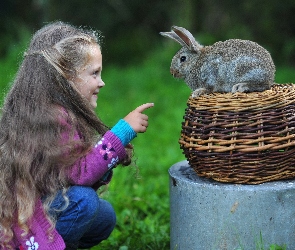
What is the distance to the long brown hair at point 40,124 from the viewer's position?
117 inches

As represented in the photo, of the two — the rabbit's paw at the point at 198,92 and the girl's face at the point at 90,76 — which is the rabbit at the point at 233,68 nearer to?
the rabbit's paw at the point at 198,92

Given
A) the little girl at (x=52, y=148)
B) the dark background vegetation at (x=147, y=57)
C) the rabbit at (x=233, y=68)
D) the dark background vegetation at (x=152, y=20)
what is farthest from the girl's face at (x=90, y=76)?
the dark background vegetation at (x=152, y=20)

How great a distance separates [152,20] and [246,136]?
35.7ft

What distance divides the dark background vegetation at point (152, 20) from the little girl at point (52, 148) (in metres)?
7.42

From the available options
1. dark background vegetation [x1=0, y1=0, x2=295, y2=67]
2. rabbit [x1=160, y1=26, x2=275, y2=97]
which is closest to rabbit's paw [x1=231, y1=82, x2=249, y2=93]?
rabbit [x1=160, y1=26, x2=275, y2=97]

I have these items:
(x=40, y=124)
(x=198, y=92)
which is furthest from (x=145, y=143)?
(x=40, y=124)

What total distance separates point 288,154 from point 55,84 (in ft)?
4.18

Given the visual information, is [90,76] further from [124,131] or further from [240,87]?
[240,87]

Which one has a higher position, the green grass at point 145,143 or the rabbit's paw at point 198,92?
the rabbit's paw at point 198,92

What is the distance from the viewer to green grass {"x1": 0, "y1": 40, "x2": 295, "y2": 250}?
3.99 m

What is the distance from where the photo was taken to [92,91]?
322 cm

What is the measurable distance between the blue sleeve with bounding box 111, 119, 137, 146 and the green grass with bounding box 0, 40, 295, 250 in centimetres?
46

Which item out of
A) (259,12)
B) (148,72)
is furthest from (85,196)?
(259,12)

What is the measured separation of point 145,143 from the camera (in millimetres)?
6375
